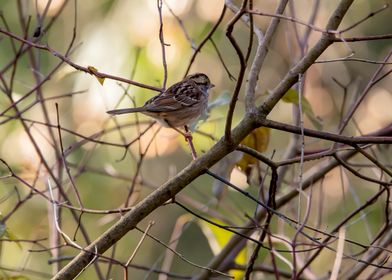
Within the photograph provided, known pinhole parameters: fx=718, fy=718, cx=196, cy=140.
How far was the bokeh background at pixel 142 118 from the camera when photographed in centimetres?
322

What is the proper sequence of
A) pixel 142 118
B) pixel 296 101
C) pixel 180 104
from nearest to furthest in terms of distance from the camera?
1. pixel 296 101
2. pixel 180 104
3. pixel 142 118

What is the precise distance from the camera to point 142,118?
13.9ft

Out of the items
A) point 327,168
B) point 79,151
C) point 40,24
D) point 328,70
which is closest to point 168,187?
point 40,24

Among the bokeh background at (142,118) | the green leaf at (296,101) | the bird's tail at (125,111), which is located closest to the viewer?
the green leaf at (296,101)

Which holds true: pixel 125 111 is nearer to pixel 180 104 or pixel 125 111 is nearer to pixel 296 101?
pixel 180 104

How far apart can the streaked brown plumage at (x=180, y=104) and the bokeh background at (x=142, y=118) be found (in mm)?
97

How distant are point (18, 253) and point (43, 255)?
0.81m

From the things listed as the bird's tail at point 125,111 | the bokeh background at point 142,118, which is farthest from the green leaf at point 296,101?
the bird's tail at point 125,111

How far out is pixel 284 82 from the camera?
199 centimetres

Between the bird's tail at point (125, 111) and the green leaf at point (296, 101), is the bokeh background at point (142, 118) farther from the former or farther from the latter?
the green leaf at point (296, 101)

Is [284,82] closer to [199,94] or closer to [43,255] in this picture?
[199,94]

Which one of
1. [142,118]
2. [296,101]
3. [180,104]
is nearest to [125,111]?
[180,104]

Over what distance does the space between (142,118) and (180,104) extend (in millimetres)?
867

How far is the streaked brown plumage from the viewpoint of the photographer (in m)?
3.12
